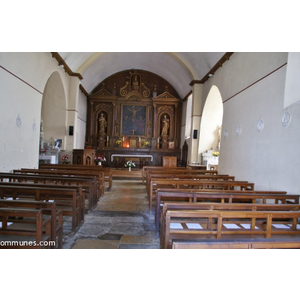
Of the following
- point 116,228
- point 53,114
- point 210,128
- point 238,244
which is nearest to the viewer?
point 238,244

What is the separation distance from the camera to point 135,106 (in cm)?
1525

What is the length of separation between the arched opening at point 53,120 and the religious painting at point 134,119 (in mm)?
4905

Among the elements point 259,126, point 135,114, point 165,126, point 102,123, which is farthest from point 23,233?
point 135,114

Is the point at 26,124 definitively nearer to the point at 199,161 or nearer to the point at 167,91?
the point at 199,161

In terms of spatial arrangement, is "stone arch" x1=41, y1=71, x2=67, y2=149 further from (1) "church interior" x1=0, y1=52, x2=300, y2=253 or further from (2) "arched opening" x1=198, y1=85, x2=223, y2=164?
(2) "arched opening" x1=198, y1=85, x2=223, y2=164

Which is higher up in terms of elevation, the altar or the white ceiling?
the white ceiling

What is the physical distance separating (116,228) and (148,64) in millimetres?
12492

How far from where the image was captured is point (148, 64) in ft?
46.8

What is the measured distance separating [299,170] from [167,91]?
11.9 metres

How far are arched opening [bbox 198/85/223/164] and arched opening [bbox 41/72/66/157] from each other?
268 inches

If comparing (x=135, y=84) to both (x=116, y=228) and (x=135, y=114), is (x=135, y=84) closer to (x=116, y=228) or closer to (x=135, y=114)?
(x=135, y=114)

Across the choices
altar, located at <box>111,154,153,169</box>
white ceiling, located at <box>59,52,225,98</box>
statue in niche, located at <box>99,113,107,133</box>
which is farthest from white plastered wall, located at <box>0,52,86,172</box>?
statue in niche, located at <box>99,113,107,133</box>

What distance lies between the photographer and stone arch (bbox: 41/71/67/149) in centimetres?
1067

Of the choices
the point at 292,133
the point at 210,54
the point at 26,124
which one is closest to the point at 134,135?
the point at 210,54
